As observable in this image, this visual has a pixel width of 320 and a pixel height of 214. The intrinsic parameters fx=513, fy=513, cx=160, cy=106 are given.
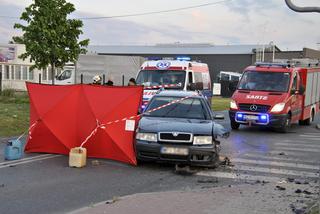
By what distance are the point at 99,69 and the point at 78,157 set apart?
28171 mm

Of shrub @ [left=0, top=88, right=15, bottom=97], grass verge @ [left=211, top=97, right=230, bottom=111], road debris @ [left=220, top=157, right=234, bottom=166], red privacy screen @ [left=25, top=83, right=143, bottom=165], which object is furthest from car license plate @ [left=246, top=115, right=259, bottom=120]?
shrub @ [left=0, top=88, right=15, bottom=97]

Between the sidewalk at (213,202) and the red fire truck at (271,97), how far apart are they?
31.1ft

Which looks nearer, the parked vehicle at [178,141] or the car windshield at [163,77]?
the parked vehicle at [178,141]

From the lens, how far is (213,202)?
7.23 m

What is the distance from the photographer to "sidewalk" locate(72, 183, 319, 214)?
676 cm

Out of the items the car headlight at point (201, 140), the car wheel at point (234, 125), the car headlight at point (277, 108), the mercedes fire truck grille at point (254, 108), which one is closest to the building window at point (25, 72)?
the car wheel at point (234, 125)

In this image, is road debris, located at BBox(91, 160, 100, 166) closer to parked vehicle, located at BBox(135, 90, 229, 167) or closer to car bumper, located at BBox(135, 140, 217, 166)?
parked vehicle, located at BBox(135, 90, 229, 167)

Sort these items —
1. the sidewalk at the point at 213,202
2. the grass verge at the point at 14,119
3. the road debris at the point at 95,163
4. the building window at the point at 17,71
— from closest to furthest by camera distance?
the sidewalk at the point at 213,202 < the road debris at the point at 95,163 < the grass verge at the point at 14,119 < the building window at the point at 17,71

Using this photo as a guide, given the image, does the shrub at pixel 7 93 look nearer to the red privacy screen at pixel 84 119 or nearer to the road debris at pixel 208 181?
the red privacy screen at pixel 84 119

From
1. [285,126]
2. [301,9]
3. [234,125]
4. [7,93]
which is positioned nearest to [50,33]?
[7,93]

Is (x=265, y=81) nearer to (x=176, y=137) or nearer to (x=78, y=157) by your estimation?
(x=176, y=137)

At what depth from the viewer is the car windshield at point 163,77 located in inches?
747

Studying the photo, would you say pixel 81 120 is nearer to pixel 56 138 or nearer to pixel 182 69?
pixel 56 138

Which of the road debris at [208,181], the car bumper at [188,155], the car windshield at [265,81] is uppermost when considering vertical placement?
the car windshield at [265,81]
